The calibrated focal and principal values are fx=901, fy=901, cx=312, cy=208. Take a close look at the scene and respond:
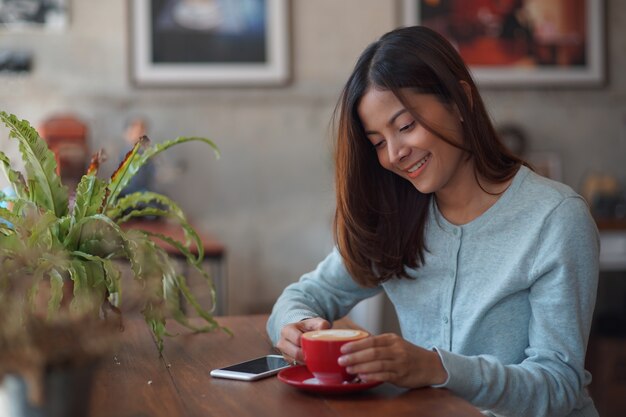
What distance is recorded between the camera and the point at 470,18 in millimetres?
4188

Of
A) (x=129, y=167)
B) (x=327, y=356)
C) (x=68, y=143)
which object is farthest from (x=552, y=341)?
(x=68, y=143)

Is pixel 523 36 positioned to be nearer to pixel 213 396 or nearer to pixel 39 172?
pixel 39 172

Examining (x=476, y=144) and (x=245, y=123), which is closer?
(x=476, y=144)

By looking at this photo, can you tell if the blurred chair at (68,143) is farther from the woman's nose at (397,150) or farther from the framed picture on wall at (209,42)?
the woman's nose at (397,150)

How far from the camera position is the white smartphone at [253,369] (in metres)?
1.25

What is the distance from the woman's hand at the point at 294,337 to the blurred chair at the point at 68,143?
2230 mm

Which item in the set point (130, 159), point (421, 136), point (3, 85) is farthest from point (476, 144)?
point (3, 85)

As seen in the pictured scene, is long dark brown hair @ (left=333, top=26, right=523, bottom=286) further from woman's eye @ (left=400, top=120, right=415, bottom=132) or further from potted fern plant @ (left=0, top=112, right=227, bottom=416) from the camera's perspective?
potted fern plant @ (left=0, top=112, right=227, bottom=416)

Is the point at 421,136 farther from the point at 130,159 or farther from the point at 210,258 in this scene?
the point at 210,258

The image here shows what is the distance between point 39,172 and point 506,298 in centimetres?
78

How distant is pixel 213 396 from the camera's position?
3.80 ft

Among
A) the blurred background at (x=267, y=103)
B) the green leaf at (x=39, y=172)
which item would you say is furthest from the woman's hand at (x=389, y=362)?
the blurred background at (x=267, y=103)

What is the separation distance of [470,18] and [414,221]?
2740mm

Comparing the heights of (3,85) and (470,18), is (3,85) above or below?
below
